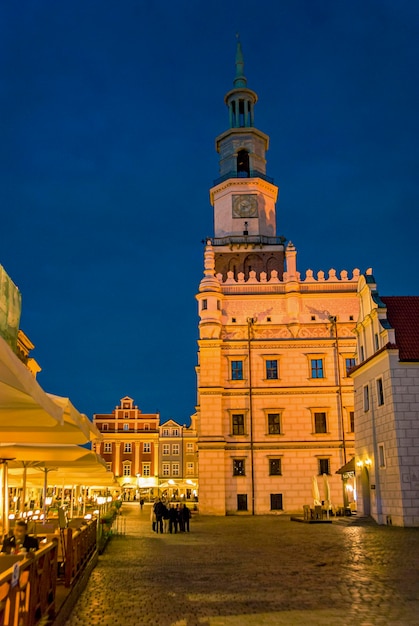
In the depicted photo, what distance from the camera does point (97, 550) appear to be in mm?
18391

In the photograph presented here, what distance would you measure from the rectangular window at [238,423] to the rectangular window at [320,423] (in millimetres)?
5232

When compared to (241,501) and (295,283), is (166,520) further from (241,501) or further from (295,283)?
(295,283)

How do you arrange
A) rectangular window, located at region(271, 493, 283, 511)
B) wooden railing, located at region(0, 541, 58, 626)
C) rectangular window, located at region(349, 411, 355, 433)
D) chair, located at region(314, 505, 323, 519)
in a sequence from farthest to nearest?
rectangular window, located at region(349, 411, 355, 433), rectangular window, located at region(271, 493, 283, 511), chair, located at region(314, 505, 323, 519), wooden railing, located at region(0, 541, 58, 626)

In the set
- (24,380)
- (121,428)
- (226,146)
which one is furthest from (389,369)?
(121,428)

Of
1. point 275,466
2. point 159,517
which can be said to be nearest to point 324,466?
point 275,466

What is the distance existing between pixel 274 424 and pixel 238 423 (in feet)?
8.46

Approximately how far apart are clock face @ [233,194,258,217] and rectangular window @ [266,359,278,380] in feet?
49.7

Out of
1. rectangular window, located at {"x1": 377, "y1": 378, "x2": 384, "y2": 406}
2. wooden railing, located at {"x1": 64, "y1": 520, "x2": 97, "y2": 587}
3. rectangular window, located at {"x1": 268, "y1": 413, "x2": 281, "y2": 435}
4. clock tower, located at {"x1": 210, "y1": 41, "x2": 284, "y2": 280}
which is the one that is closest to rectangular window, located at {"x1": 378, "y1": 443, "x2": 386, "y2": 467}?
rectangular window, located at {"x1": 377, "y1": 378, "x2": 384, "y2": 406}

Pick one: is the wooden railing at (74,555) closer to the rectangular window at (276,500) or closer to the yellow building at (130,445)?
the rectangular window at (276,500)

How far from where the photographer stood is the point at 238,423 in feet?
148

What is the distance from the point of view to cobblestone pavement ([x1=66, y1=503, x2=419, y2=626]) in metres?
9.92

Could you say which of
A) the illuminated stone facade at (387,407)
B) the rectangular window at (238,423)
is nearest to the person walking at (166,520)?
the illuminated stone facade at (387,407)

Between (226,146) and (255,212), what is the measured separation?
7822mm

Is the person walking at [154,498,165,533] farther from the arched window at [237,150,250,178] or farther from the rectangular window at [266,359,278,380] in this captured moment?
the arched window at [237,150,250,178]
